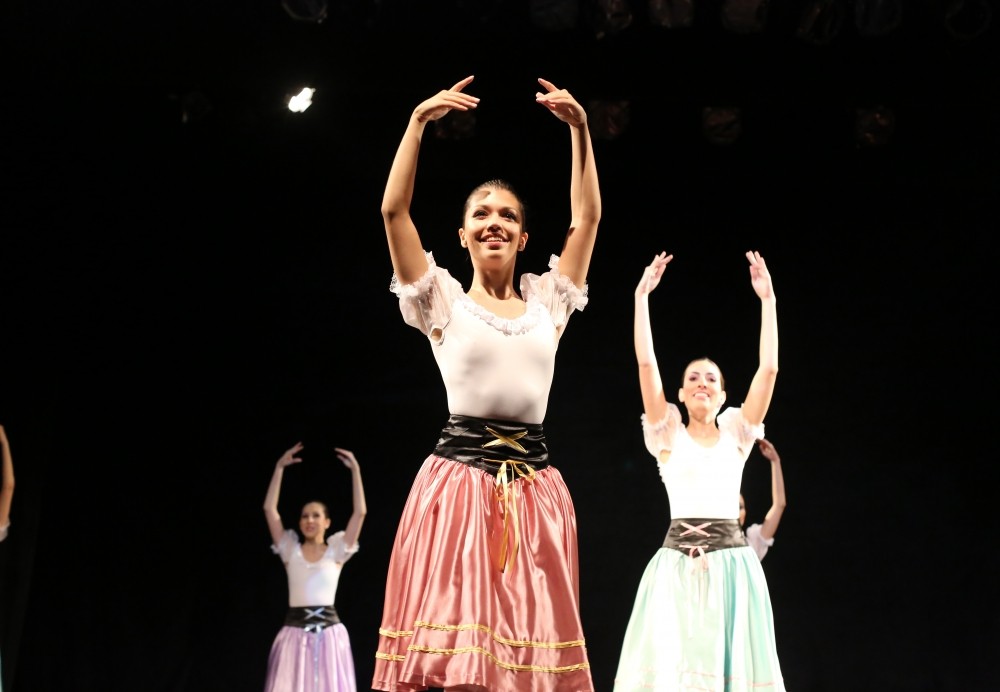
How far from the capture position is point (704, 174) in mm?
5242

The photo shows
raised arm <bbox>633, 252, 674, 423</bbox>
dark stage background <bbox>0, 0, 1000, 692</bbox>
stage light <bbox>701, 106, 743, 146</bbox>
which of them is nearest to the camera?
raised arm <bbox>633, 252, 674, 423</bbox>

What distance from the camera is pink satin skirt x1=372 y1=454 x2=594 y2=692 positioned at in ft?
6.59

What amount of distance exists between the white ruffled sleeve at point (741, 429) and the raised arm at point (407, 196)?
6.57 feet

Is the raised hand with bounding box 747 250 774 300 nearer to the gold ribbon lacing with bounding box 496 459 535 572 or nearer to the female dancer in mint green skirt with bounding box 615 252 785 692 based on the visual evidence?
the female dancer in mint green skirt with bounding box 615 252 785 692

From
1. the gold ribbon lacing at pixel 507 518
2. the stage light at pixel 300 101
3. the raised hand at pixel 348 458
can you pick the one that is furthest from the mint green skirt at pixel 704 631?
the stage light at pixel 300 101

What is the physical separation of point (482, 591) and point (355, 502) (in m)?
3.53

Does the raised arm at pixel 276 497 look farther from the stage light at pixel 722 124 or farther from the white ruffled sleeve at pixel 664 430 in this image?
the stage light at pixel 722 124

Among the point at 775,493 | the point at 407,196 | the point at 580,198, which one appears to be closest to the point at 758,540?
the point at 775,493

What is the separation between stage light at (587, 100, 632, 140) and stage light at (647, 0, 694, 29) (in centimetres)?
55

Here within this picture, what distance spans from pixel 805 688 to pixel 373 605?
7.25 ft

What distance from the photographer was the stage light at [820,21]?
4.26 m

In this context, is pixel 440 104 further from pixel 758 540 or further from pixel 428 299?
pixel 758 540

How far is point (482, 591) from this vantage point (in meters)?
2.07

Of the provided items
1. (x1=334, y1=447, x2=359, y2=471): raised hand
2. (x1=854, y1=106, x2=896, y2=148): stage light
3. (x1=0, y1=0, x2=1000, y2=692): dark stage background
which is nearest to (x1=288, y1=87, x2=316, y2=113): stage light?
(x1=0, y1=0, x2=1000, y2=692): dark stage background
